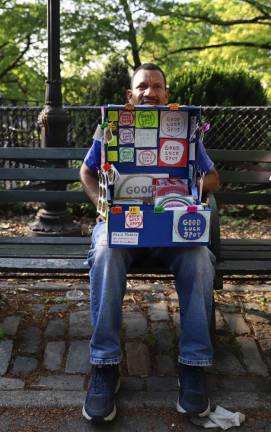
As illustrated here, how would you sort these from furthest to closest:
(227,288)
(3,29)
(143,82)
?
(3,29) < (227,288) < (143,82)

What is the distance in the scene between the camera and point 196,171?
2.71 m

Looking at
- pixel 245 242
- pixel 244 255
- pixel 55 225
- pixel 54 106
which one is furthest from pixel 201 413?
pixel 54 106

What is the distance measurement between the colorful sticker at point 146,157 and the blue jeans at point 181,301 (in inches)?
20.7

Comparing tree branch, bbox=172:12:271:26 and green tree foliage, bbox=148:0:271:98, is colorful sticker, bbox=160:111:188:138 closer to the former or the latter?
green tree foliage, bbox=148:0:271:98

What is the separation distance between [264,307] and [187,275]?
1.32 m

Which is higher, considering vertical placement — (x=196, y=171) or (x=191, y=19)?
(x=191, y=19)

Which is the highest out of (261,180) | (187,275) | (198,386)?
(261,180)

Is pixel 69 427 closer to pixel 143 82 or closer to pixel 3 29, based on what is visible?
pixel 143 82

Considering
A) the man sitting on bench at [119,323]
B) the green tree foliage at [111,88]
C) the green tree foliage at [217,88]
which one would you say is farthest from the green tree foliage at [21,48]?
the man sitting on bench at [119,323]

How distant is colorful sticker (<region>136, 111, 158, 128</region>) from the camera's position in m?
2.61

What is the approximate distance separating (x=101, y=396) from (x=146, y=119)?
135 cm

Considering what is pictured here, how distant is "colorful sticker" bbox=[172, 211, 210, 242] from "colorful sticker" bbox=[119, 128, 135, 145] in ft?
1.90

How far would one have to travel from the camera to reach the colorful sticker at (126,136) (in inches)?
104

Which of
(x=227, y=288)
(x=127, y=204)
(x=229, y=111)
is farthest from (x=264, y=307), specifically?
(x=229, y=111)
